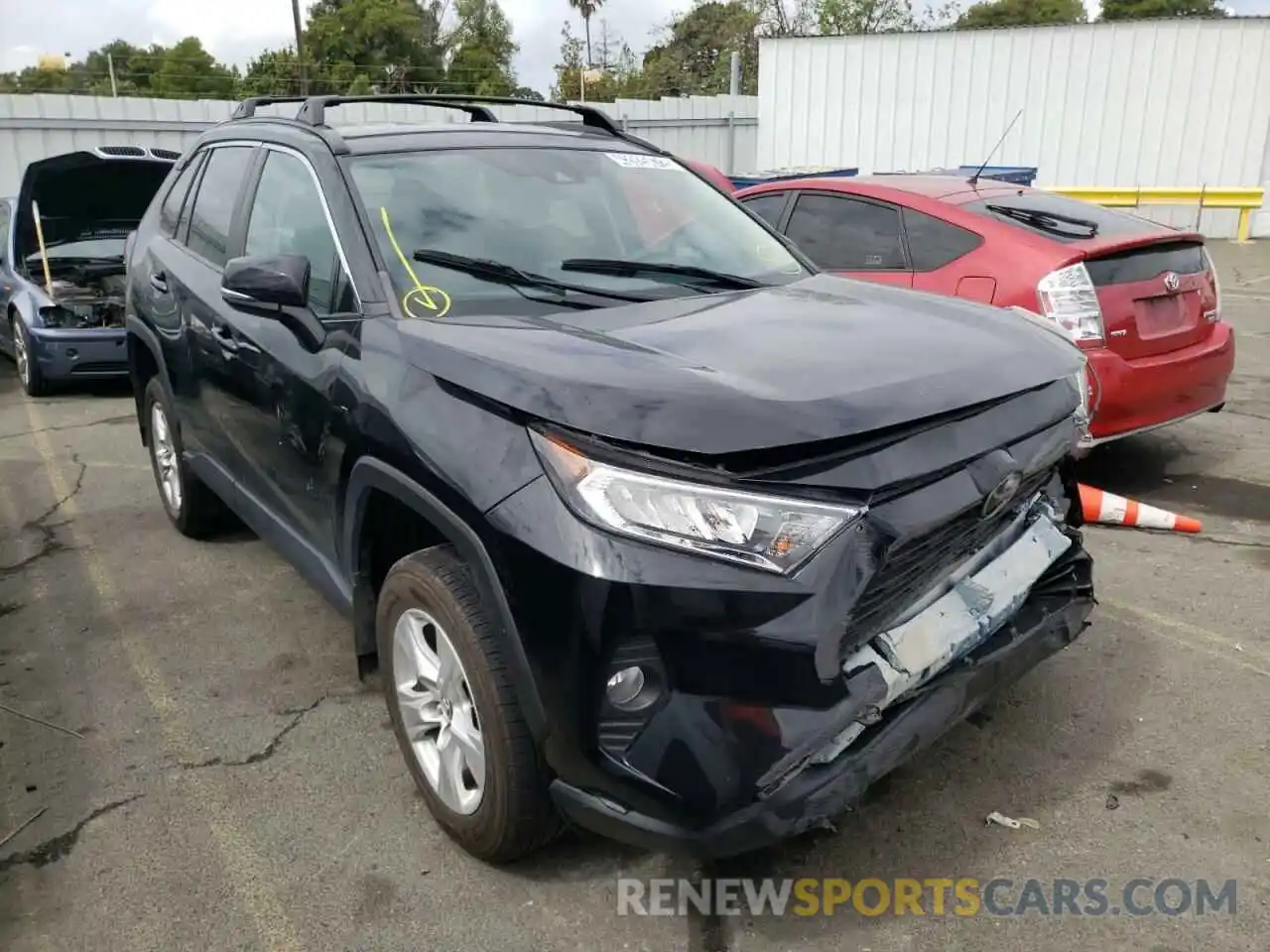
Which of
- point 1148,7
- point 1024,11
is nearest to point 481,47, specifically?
point 1024,11

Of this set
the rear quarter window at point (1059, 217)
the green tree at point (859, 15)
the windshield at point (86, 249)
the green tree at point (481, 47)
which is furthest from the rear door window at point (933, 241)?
Answer: the green tree at point (481, 47)

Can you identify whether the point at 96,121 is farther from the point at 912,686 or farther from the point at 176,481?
the point at 912,686

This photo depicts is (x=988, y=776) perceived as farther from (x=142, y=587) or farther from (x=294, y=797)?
(x=142, y=587)

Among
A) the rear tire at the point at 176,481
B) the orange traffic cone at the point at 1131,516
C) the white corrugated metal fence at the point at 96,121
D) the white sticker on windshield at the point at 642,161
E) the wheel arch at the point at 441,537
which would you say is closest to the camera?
the wheel arch at the point at 441,537

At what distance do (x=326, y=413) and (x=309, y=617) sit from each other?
1523mm

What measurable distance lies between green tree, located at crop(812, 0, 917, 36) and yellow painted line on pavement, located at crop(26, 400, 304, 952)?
3973cm

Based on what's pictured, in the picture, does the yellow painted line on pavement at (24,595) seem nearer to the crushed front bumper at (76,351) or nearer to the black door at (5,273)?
the crushed front bumper at (76,351)

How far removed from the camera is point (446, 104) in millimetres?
4199

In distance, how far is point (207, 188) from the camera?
14.7 ft

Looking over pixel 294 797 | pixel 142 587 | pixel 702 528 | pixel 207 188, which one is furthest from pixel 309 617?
pixel 702 528

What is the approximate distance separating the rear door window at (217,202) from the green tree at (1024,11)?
5566 centimetres

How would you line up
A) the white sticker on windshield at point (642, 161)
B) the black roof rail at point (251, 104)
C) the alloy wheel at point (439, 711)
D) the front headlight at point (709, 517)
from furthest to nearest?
the black roof rail at point (251, 104) < the white sticker on windshield at point (642, 161) < the alloy wheel at point (439, 711) < the front headlight at point (709, 517)

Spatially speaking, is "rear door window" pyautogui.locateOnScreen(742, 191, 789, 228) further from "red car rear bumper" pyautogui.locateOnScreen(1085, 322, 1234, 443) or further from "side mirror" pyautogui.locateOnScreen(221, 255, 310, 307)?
"side mirror" pyautogui.locateOnScreen(221, 255, 310, 307)

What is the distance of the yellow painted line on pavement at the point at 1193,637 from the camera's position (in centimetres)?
369
